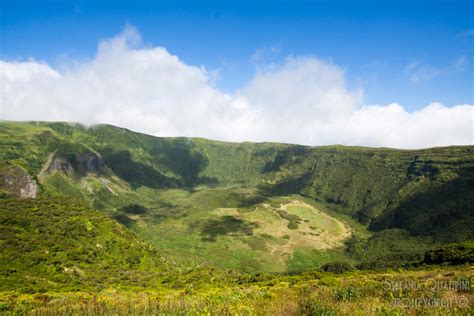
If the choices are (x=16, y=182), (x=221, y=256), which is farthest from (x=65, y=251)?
(x=221, y=256)

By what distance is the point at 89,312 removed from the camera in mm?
10828

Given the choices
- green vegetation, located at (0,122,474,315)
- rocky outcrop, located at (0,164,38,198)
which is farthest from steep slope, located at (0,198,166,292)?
rocky outcrop, located at (0,164,38,198)

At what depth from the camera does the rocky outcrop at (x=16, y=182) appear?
117 metres

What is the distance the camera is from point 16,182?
120812 mm

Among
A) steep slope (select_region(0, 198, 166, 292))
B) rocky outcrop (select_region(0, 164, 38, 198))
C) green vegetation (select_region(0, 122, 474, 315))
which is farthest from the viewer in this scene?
rocky outcrop (select_region(0, 164, 38, 198))

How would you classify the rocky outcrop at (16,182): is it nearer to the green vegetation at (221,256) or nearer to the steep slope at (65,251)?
the green vegetation at (221,256)

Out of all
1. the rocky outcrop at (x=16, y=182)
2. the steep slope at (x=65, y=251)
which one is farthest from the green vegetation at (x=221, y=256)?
the rocky outcrop at (x=16, y=182)

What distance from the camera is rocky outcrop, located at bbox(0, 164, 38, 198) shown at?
4609 inches

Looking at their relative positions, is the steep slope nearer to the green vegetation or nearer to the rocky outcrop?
the green vegetation

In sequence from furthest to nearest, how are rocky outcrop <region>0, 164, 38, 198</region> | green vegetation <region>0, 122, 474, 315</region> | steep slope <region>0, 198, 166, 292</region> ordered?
rocky outcrop <region>0, 164, 38, 198</region> → steep slope <region>0, 198, 166, 292</region> → green vegetation <region>0, 122, 474, 315</region>

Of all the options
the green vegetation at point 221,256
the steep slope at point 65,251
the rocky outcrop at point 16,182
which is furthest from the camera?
the rocky outcrop at point 16,182

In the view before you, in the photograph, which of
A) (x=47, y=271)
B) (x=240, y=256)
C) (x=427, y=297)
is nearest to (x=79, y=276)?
(x=47, y=271)

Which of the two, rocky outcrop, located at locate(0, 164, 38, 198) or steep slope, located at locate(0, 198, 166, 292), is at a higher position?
rocky outcrop, located at locate(0, 164, 38, 198)

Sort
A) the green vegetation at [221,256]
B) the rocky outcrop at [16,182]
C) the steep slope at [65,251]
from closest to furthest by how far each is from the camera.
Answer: the green vegetation at [221,256] < the steep slope at [65,251] < the rocky outcrop at [16,182]
